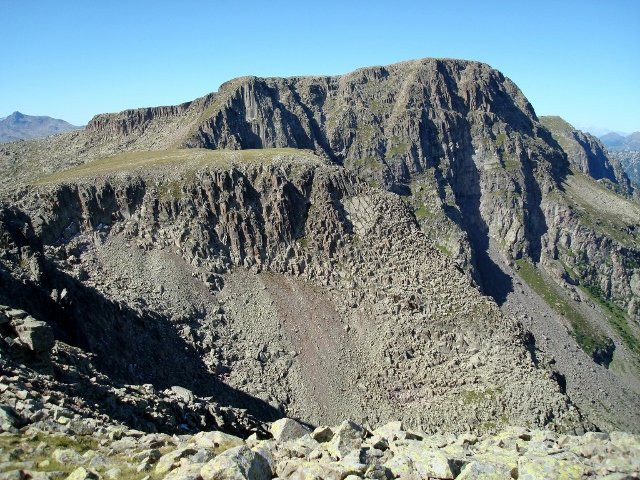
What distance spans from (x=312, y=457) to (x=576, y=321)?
17542 cm

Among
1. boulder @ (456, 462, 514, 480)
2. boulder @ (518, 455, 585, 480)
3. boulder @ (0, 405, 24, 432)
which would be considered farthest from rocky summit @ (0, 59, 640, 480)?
boulder @ (456, 462, 514, 480)

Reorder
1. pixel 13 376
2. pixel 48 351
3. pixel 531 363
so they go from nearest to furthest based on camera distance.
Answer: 1. pixel 13 376
2. pixel 48 351
3. pixel 531 363

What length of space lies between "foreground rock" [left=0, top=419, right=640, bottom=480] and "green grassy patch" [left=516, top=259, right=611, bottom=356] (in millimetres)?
157296

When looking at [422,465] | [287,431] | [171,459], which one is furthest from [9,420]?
[422,465]

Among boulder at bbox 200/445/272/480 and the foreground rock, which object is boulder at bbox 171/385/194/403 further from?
boulder at bbox 200/445/272/480

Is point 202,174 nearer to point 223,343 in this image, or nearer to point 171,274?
point 171,274

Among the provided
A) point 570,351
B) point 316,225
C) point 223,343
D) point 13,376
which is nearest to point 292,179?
point 316,225

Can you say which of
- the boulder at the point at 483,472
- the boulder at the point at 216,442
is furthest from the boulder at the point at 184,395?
the boulder at the point at 483,472

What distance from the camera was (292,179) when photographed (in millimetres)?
113125

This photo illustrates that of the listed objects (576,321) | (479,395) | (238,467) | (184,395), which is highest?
(238,467)

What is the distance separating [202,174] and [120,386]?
68.2 metres

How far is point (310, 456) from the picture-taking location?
27.2m

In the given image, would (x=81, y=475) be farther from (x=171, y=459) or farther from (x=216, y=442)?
(x=216, y=442)

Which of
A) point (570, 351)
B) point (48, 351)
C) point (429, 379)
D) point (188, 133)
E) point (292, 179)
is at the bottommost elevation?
point (570, 351)
